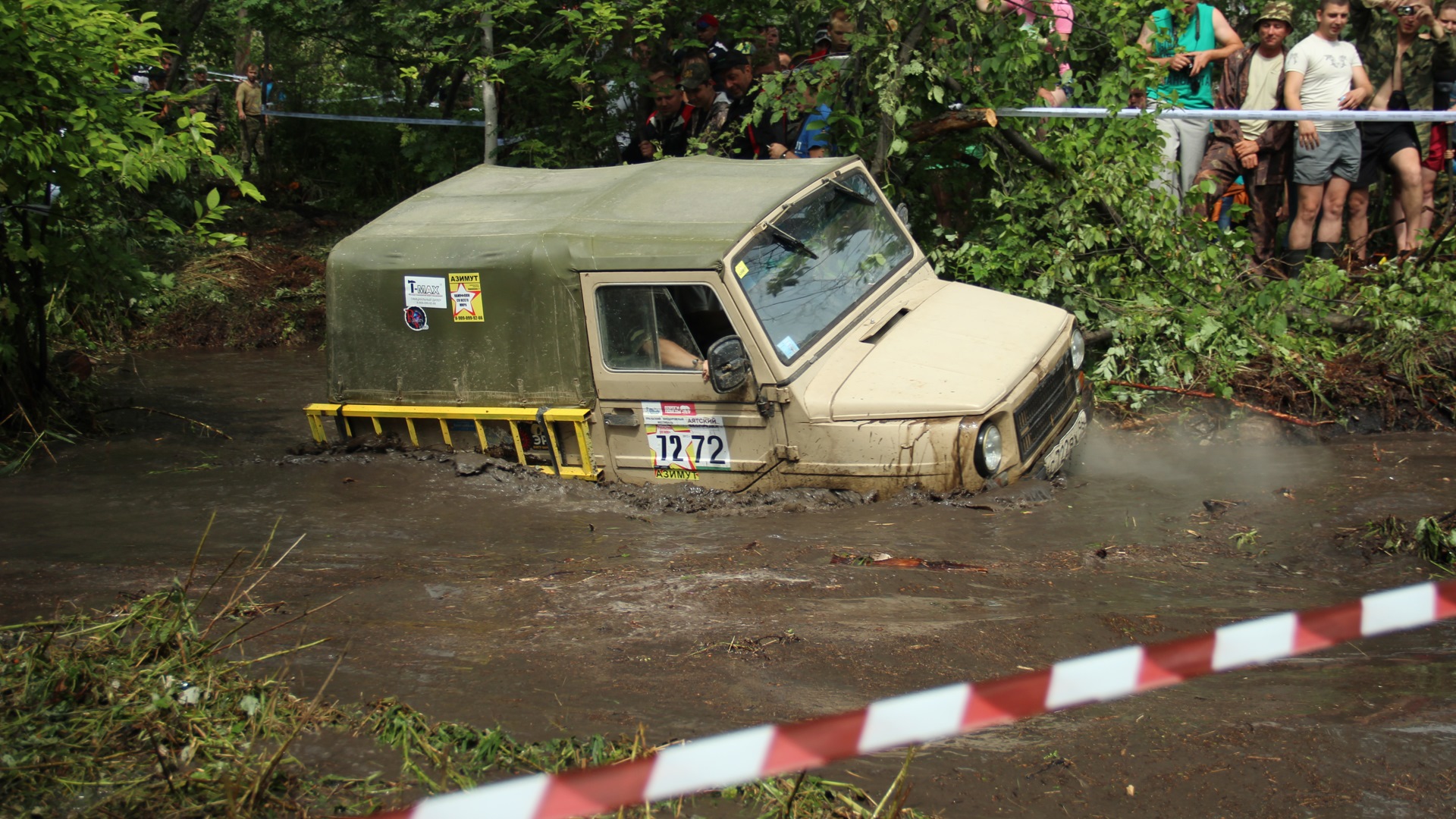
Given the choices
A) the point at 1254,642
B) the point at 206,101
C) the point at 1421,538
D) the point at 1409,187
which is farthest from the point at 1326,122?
the point at 206,101

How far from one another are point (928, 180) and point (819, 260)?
125 inches

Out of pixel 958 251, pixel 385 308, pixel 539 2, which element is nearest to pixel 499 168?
pixel 385 308

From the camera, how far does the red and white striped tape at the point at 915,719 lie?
215 cm

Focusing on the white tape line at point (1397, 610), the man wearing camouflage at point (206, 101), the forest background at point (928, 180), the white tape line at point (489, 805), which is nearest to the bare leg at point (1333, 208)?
the forest background at point (928, 180)

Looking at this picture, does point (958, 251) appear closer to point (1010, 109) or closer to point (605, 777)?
point (1010, 109)

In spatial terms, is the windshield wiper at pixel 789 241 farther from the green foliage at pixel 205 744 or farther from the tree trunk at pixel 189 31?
the tree trunk at pixel 189 31

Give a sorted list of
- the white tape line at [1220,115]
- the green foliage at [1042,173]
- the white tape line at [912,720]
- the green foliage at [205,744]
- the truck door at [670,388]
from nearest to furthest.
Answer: the white tape line at [912,720]
the green foliage at [205,744]
the truck door at [670,388]
the green foliage at [1042,173]
the white tape line at [1220,115]

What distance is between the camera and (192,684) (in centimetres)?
347

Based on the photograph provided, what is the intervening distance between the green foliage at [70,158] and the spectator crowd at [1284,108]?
3954mm

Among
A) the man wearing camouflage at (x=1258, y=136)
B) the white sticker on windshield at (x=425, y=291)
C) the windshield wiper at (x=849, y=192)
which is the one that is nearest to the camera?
the white sticker on windshield at (x=425, y=291)

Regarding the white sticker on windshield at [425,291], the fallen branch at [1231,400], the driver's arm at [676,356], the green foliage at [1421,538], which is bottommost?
the fallen branch at [1231,400]

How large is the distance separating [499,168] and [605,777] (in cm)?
604

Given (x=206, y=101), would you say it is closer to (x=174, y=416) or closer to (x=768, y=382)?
(x=174, y=416)

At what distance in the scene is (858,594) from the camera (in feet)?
15.3
